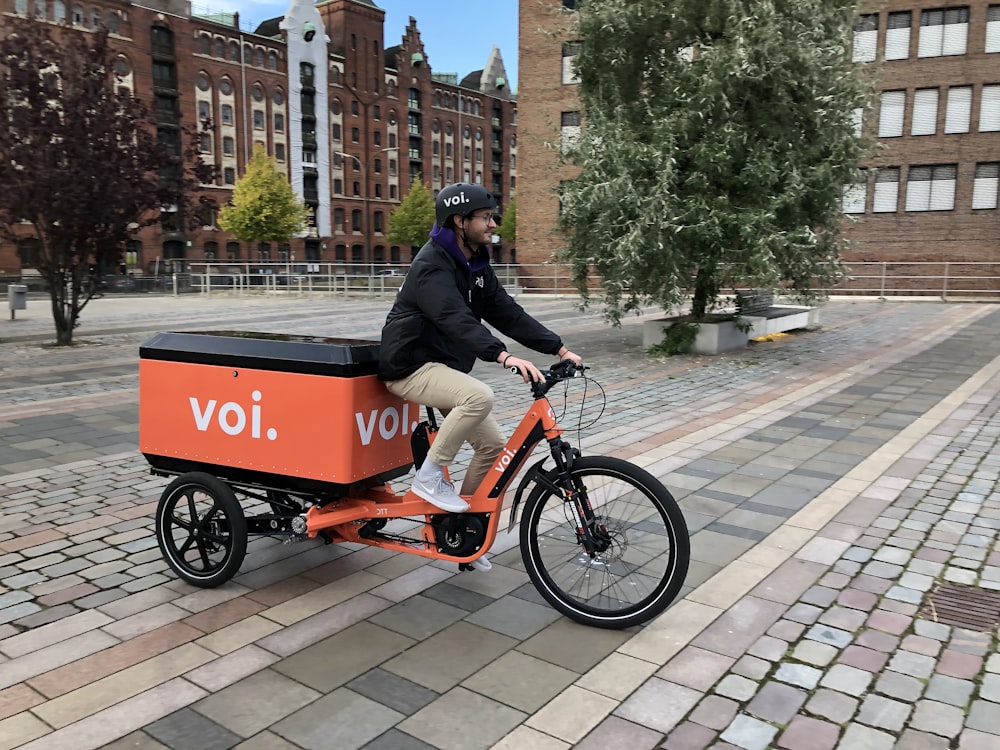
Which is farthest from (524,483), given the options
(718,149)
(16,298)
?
(16,298)

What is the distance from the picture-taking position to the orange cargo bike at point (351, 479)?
11.9 feet

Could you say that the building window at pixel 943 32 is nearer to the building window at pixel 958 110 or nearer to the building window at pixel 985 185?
the building window at pixel 958 110

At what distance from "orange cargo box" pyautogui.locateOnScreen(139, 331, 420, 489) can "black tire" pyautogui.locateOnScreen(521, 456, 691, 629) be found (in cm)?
85

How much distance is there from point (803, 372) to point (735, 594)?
811 centimetres

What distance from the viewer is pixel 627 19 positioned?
12836mm

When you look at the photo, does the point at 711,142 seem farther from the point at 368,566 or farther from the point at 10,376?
the point at 10,376

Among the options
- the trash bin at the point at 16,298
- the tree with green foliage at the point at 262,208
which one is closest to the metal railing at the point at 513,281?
the tree with green foliage at the point at 262,208

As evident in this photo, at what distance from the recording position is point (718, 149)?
470 inches

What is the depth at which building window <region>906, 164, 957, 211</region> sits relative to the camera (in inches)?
1348

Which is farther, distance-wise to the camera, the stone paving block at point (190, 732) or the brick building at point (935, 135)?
the brick building at point (935, 135)

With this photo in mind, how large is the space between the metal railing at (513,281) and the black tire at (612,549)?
25.4m

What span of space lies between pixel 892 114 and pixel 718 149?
27921 millimetres

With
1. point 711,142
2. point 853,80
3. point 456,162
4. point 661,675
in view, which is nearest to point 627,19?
point 711,142

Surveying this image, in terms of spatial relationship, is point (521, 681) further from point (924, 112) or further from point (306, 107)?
point (306, 107)
